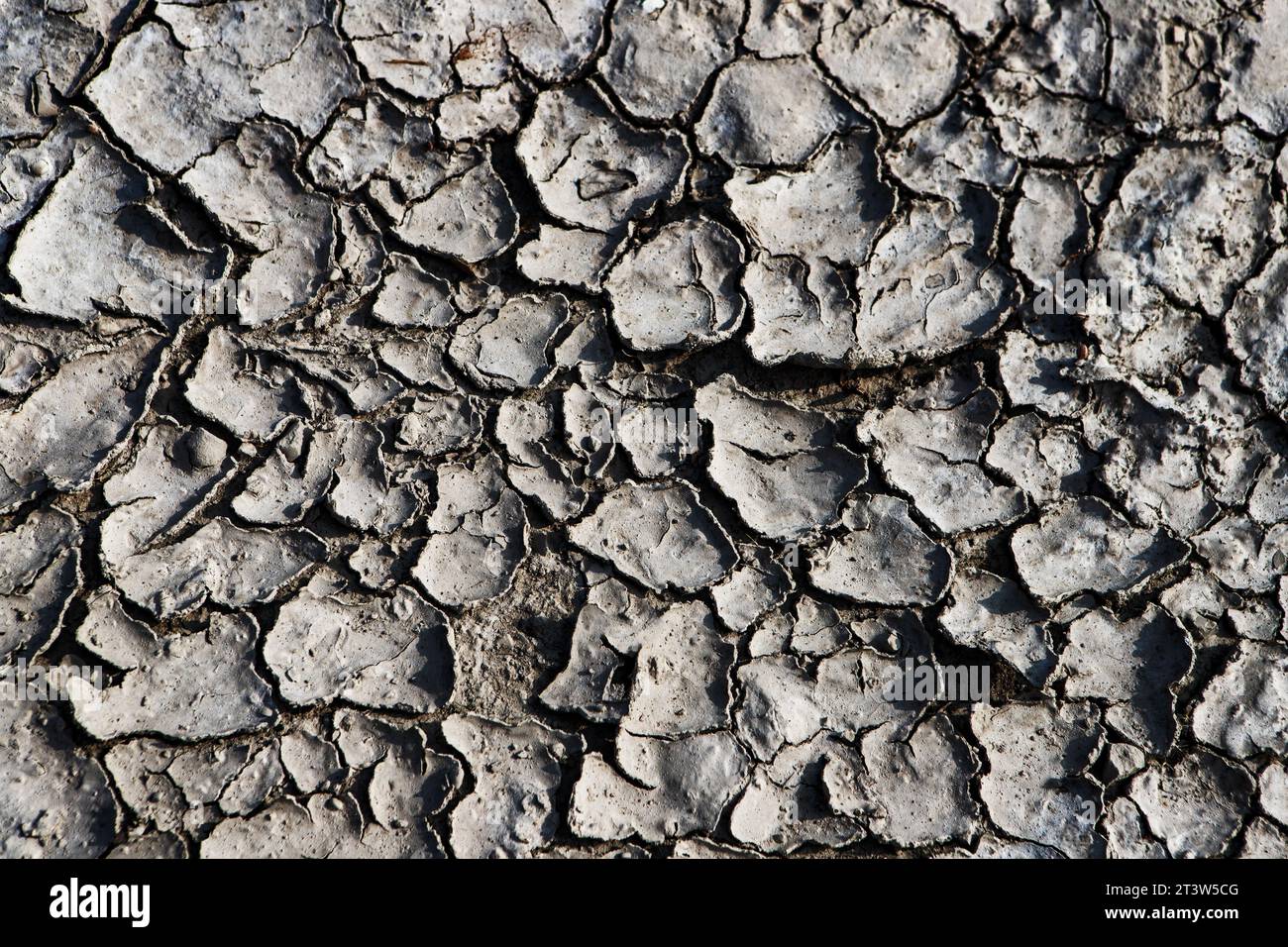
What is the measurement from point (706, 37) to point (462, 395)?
2.39 feet

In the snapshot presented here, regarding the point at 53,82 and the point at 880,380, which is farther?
the point at 880,380

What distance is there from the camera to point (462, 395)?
1.65m

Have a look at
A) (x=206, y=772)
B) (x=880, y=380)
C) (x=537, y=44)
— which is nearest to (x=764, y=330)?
(x=880, y=380)

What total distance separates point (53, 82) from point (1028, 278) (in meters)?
1.64

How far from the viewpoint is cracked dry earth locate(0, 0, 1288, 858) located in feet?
5.24

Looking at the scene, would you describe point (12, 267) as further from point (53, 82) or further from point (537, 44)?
point (537, 44)

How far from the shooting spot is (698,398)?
166cm

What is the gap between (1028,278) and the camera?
166 centimetres

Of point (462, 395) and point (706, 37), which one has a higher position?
point (706, 37)

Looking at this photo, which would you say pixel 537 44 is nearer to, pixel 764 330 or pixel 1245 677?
pixel 764 330

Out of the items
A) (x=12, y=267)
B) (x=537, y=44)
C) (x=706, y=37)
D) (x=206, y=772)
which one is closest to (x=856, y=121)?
(x=706, y=37)

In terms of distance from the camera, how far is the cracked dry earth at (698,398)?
160 cm
